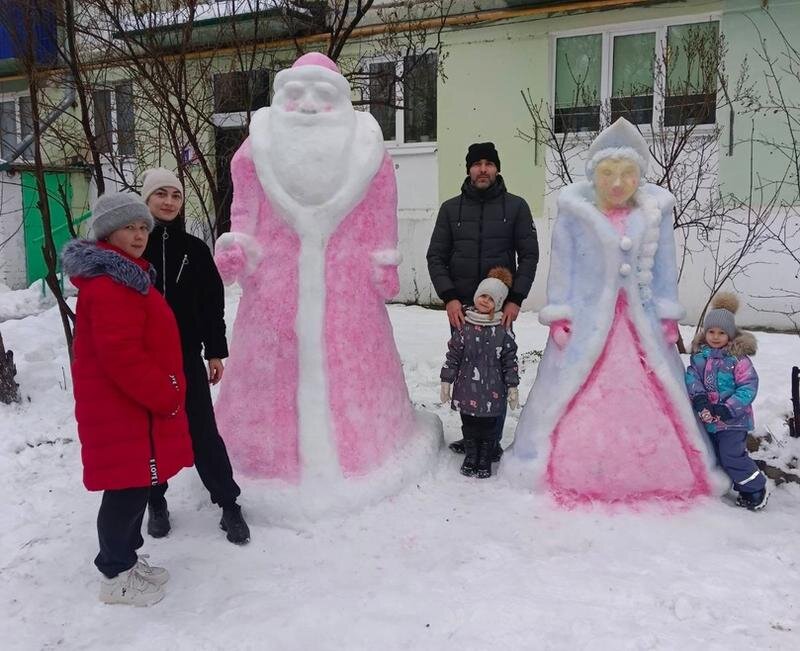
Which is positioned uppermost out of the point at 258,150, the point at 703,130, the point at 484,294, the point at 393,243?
the point at 703,130

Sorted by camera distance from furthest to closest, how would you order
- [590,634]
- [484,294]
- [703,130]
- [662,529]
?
[703,130]
[484,294]
[662,529]
[590,634]

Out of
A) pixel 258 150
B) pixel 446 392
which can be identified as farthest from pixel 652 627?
pixel 258 150

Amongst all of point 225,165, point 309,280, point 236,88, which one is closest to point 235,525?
point 309,280

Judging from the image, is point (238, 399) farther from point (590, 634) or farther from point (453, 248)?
point (590, 634)

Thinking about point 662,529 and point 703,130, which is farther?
point 703,130

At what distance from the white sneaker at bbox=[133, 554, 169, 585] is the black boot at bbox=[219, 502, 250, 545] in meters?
0.33

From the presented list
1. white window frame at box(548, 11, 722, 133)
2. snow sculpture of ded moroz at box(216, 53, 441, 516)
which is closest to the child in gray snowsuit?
snow sculpture of ded moroz at box(216, 53, 441, 516)

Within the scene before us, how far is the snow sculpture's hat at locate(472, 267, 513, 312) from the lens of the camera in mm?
3434

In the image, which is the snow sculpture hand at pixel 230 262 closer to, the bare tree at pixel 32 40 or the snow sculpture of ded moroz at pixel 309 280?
the snow sculpture of ded moroz at pixel 309 280

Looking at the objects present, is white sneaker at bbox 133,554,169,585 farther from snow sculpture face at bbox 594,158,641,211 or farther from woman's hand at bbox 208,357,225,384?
snow sculpture face at bbox 594,158,641,211

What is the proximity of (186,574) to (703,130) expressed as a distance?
7113 mm

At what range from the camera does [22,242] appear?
10.1 meters

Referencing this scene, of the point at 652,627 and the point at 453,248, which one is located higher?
the point at 453,248

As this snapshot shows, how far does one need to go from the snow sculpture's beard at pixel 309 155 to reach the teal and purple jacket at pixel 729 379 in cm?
190
